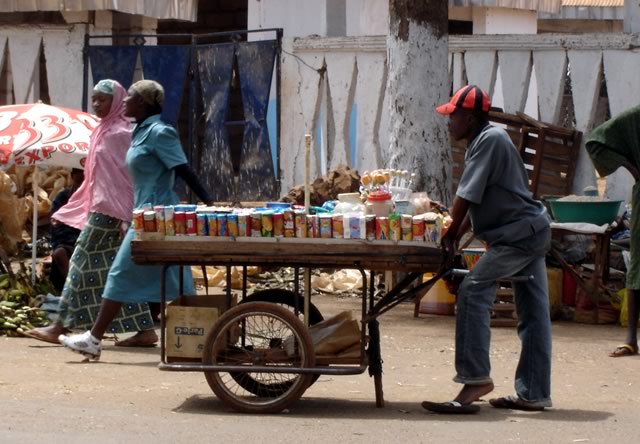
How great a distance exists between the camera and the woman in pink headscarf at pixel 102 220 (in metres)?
8.64

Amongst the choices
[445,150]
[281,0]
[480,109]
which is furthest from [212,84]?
[480,109]

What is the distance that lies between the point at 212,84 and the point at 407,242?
840 centimetres

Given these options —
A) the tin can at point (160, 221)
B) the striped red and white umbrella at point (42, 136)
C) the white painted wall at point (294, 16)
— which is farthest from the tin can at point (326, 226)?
the white painted wall at point (294, 16)

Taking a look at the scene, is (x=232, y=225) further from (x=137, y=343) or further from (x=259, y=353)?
(x=137, y=343)

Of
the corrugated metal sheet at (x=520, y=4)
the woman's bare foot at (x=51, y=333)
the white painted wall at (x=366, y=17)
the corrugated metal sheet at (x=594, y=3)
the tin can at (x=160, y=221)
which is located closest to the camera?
the tin can at (x=160, y=221)

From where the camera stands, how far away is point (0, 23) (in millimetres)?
15352

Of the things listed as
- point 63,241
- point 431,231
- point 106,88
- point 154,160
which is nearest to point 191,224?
point 431,231

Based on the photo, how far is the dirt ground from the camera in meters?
6.10

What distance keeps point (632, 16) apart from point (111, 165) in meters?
5.70

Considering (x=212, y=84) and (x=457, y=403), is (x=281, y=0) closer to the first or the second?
(x=212, y=84)

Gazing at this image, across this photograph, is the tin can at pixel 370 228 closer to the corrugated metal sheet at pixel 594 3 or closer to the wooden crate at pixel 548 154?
the wooden crate at pixel 548 154

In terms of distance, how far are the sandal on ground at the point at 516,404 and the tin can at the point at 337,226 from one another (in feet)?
4.23

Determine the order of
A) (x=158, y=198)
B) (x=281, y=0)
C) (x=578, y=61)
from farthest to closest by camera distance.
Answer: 1. (x=281, y=0)
2. (x=578, y=61)
3. (x=158, y=198)

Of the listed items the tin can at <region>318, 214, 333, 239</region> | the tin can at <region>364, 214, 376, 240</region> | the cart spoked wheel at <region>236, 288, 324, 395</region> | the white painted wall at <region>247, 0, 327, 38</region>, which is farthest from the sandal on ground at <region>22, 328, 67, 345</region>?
the white painted wall at <region>247, 0, 327, 38</region>
